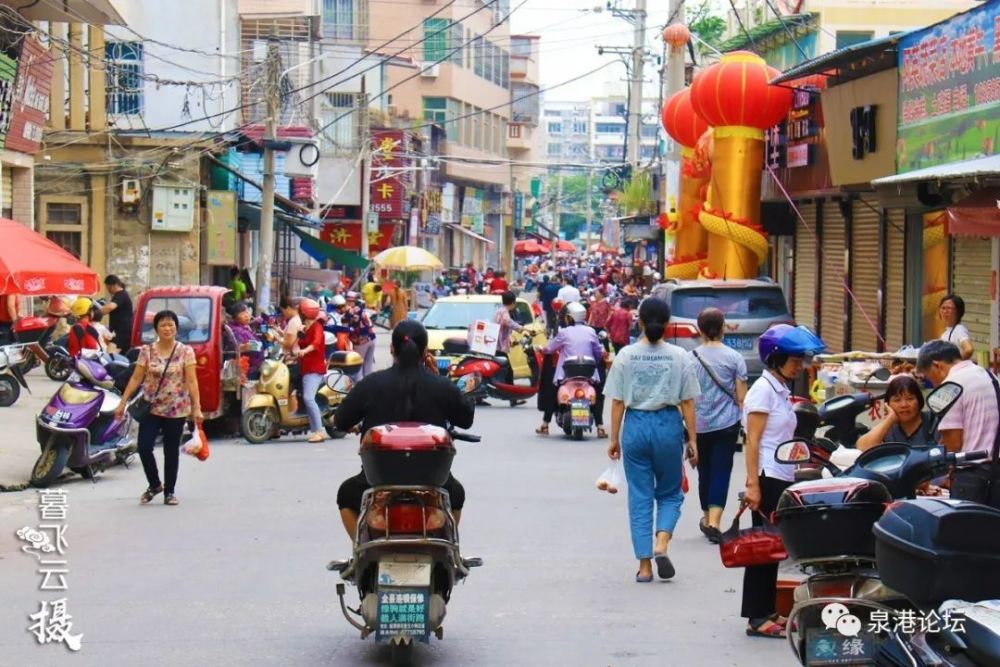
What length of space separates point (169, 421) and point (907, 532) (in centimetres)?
884

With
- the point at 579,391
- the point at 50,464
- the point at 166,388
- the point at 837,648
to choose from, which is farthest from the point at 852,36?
the point at 837,648

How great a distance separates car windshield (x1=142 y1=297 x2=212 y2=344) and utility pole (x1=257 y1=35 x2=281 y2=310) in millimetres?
10622

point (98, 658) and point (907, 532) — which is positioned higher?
point (907, 532)

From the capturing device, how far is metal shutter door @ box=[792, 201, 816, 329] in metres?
28.5

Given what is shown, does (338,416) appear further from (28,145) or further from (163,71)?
(163,71)

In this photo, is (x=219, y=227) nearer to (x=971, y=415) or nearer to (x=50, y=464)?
(x=50, y=464)

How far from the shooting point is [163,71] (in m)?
32.5

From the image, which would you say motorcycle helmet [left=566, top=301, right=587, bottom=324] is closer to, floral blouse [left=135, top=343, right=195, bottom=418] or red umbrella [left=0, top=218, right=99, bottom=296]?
floral blouse [left=135, top=343, right=195, bottom=418]

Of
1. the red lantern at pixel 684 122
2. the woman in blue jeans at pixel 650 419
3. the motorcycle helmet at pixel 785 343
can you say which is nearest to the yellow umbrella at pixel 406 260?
the red lantern at pixel 684 122

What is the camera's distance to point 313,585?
375 inches

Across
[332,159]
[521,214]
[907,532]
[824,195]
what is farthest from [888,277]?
[521,214]

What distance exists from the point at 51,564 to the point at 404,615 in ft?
12.3

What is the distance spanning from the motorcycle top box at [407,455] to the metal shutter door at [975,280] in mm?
12104

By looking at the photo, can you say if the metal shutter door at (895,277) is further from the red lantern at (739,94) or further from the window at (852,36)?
the window at (852,36)
